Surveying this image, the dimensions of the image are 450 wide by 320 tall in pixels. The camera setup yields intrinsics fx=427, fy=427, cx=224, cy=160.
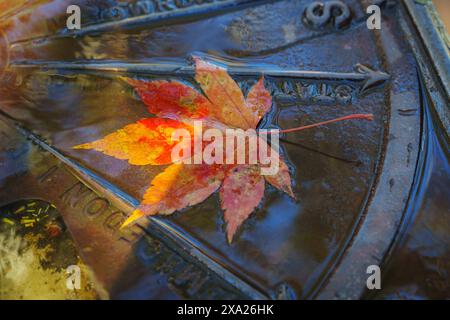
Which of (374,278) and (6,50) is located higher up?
(6,50)

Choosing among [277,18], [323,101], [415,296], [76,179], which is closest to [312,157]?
[323,101]

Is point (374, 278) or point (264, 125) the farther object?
point (264, 125)

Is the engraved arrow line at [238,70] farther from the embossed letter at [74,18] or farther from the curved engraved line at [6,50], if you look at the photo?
the embossed letter at [74,18]

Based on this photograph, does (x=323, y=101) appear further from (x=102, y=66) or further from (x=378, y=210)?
(x=102, y=66)

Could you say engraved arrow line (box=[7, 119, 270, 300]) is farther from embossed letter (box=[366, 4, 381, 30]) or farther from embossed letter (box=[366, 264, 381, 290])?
embossed letter (box=[366, 4, 381, 30])

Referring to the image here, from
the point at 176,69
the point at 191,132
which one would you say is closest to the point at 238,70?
the point at 176,69

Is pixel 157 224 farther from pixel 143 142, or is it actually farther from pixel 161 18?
pixel 161 18

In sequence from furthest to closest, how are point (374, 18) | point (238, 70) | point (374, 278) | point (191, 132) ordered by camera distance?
point (374, 18), point (238, 70), point (191, 132), point (374, 278)

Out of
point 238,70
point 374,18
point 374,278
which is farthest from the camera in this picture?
point 374,18
